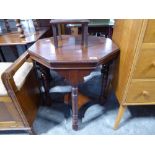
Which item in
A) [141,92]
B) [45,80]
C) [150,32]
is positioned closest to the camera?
[150,32]

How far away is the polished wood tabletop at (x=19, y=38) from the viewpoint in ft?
4.04

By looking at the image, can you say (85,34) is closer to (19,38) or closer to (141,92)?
(141,92)

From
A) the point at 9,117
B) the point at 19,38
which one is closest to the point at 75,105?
the point at 9,117

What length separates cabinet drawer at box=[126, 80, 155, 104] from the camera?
2.89 ft

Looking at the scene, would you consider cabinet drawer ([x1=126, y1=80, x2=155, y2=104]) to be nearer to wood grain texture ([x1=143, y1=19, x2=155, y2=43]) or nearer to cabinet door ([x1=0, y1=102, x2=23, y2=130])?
wood grain texture ([x1=143, y1=19, x2=155, y2=43])

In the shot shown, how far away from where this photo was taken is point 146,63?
797 mm

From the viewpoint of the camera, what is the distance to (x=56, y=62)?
80 centimetres

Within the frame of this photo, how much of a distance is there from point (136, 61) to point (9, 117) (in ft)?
2.92

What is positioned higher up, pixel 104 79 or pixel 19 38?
pixel 19 38

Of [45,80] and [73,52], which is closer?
[73,52]

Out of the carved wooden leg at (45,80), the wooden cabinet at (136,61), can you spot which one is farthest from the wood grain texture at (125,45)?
the carved wooden leg at (45,80)

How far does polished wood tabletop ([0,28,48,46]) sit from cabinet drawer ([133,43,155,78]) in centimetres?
87
